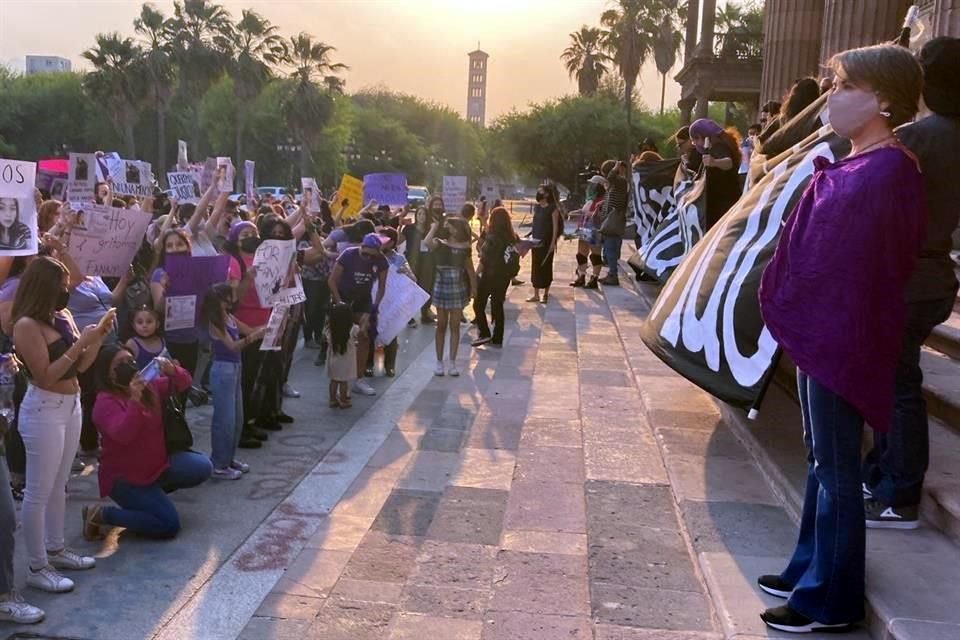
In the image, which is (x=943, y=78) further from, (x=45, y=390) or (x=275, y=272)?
(x=275, y=272)

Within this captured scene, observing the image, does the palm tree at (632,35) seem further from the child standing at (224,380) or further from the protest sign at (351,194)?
the child standing at (224,380)

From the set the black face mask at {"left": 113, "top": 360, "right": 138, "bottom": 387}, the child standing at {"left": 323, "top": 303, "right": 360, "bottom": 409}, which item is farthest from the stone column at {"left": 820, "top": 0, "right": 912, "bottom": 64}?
the black face mask at {"left": 113, "top": 360, "right": 138, "bottom": 387}

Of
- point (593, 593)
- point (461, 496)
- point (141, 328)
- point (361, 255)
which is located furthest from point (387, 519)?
point (361, 255)

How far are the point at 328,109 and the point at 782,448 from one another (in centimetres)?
5787

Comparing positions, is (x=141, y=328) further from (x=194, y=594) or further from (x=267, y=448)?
(x=194, y=594)

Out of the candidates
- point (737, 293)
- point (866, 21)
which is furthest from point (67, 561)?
point (866, 21)

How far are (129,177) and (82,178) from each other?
1.52m

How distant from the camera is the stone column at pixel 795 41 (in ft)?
54.7

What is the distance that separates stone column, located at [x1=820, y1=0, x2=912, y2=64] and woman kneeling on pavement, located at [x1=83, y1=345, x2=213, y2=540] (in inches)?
408

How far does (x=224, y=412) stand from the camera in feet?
19.5

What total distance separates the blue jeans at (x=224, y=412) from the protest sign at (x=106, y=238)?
1.13 meters

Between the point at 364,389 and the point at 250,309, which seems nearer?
the point at 250,309

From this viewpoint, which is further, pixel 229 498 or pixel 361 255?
pixel 361 255

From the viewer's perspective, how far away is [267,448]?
6.71 m
